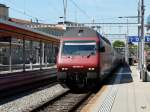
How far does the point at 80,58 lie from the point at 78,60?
0.63 feet

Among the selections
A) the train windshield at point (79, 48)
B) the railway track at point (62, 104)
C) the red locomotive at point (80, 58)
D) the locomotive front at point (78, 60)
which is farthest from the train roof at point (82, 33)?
the railway track at point (62, 104)

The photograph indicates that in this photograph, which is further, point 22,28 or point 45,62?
point 45,62

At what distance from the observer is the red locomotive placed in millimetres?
21141

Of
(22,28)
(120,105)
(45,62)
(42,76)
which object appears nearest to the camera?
(120,105)

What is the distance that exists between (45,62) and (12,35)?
7.27 meters

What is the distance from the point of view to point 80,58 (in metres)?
21.4

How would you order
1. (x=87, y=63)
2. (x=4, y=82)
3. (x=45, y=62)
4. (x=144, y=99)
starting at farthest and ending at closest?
(x=45, y=62)
(x=87, y=63)
(x=4, y=82)
(x=144, y=99)

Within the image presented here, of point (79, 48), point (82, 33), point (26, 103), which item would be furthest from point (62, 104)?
point (82, 33)

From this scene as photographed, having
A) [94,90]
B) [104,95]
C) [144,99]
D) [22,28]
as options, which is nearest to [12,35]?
[22,28]

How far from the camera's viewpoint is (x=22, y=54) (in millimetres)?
23438

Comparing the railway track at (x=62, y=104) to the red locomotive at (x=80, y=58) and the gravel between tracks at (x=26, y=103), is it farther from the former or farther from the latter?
the red locomotive at (x=80, y=58)

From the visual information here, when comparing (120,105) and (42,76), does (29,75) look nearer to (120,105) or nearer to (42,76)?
(42,76)

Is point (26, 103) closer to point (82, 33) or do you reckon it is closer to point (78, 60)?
point (78, 60)

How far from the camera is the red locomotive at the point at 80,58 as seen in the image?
21141mm
